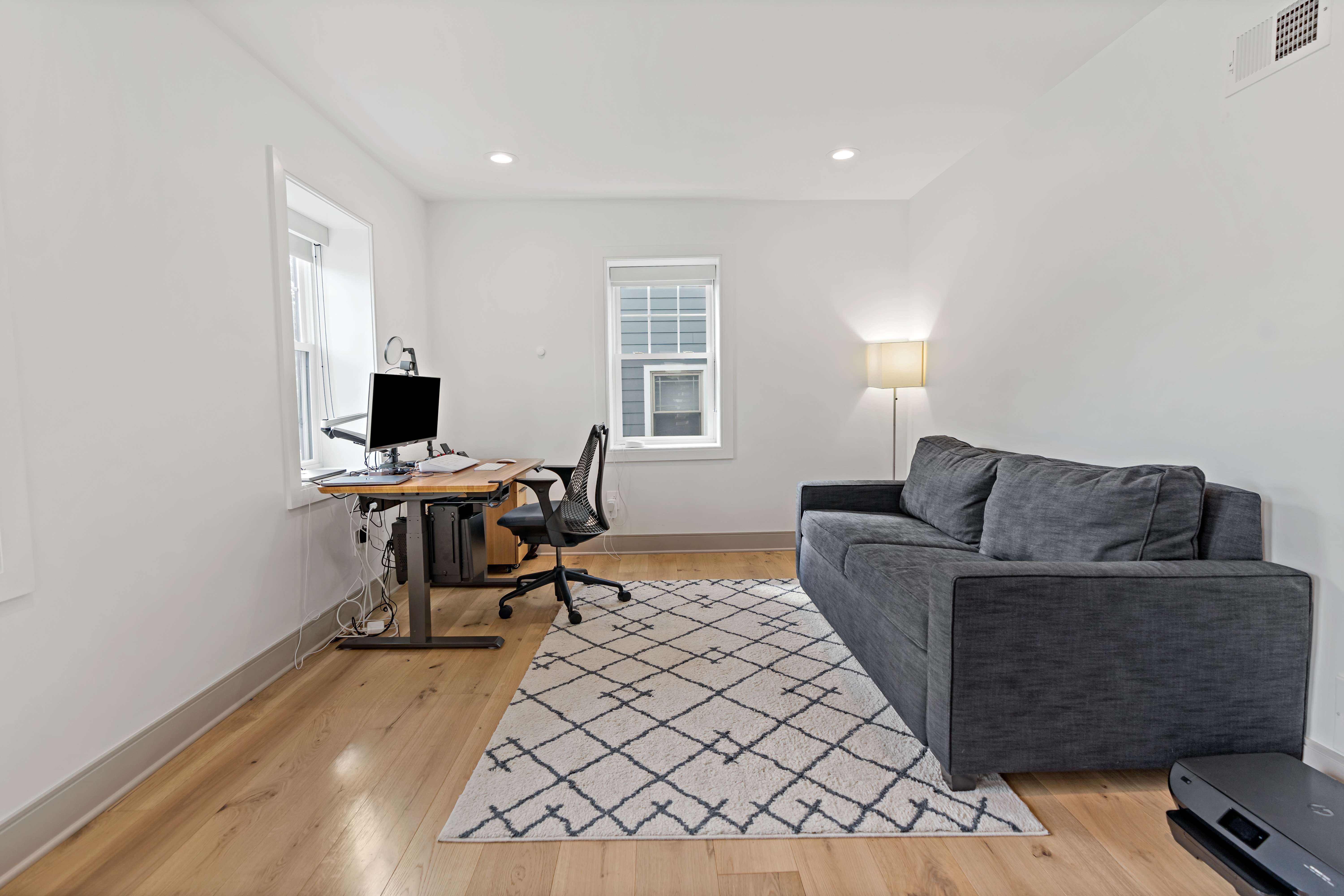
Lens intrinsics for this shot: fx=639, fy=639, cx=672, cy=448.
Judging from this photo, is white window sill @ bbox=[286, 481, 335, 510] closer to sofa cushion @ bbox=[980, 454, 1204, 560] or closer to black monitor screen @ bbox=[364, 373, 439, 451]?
black monitor screen @ bbox=[364, 373, 439, 451]

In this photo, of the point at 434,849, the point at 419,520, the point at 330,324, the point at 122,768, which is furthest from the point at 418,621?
the point at 330,324

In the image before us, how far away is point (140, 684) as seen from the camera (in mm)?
1884

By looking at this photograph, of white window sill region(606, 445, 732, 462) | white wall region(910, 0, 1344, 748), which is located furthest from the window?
white wall region(910, 0, 1344, 748)

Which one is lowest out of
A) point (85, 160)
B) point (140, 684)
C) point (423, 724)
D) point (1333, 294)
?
point (423, 724)

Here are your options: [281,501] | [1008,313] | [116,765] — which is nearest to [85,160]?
[281,501]

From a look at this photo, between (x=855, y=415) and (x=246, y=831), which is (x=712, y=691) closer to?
(x=246, y=831)

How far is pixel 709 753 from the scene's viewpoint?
1.96 m

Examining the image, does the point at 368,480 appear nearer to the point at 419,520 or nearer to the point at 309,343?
the point at 419,520

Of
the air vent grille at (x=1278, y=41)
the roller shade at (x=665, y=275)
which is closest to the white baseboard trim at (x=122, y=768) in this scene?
the roller shade at (x=665, y=275)

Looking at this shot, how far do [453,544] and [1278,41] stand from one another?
3.64 meters

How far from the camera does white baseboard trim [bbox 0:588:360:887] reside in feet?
4.94

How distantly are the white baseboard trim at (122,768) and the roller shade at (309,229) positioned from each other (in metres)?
1.93

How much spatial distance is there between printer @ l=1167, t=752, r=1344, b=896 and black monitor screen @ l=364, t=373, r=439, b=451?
9.90 ft

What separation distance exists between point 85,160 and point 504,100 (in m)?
1.58
